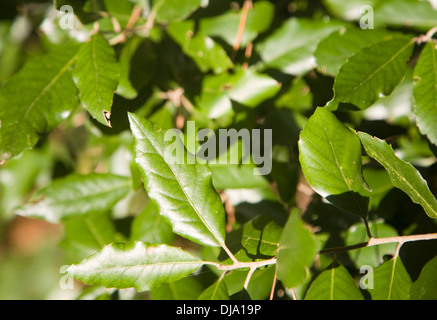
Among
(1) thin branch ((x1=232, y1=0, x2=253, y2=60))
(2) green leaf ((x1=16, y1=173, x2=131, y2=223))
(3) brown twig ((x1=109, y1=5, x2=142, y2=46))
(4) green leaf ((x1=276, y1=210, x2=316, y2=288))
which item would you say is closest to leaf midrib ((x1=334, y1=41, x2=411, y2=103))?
(4) green leaf ((x1=276, y1=210, x2=316, y2=288))

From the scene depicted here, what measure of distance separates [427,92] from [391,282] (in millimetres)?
426

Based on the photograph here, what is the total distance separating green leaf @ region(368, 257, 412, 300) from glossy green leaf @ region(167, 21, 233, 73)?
0.63m

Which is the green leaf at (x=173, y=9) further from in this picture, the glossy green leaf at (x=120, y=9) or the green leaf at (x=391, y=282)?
the green leaf at (x=391, y=282)

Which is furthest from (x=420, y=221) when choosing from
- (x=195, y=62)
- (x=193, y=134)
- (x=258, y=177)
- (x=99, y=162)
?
(x=99, y=162)

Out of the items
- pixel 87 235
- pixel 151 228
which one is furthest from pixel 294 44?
pixel 87 235

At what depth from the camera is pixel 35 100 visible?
924 mm

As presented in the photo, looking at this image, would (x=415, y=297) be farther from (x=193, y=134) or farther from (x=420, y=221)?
(x=193, y=134)

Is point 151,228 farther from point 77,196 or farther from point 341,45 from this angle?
point 341,45

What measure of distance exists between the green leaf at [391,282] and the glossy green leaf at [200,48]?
0.63m

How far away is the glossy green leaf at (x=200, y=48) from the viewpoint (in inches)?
42.7

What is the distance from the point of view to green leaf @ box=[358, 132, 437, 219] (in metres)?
0.77

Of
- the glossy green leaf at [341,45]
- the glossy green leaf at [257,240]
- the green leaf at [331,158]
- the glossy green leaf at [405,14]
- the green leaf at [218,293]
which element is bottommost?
the green leaf at [218,293]

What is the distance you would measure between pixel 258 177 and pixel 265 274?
285 mm

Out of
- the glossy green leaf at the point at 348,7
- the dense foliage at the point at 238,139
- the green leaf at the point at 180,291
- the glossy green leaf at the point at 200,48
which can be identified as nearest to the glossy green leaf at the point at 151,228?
the dense foliage at the point at 238,139
